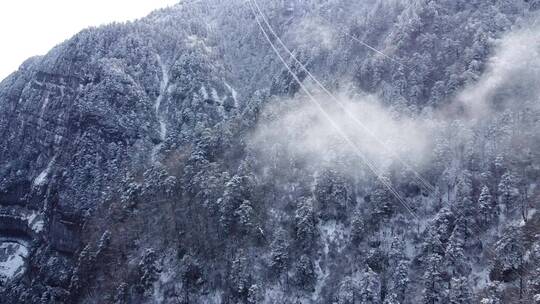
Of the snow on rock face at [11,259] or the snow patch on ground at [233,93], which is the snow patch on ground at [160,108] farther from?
the snow on rock face at [11,259]

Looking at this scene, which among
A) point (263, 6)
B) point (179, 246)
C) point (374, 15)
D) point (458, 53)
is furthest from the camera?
point (263, 6)

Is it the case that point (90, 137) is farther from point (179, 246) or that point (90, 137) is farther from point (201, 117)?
point (179, 246)

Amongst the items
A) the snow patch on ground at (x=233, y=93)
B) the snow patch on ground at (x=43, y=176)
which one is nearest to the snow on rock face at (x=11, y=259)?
the snow patch on ground at (x=43, y=176)

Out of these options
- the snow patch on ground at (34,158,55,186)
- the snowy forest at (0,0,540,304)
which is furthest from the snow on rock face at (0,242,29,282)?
the snow patch on ground at (34,158,55,186)

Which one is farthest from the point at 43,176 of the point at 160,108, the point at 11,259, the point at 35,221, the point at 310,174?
the point at 310,174

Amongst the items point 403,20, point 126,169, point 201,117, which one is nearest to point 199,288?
point 126,169

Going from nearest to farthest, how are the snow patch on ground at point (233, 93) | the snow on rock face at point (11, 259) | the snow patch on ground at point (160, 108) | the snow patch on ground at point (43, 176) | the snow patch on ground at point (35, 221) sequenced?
the snow on rock face at point (11, 259) → the snow patch on ground at point (35, 221) → the snow patch on ground at point (43, 176) → the snow patch on ground at point (160, 108) → the snow patch on ground at point (233, 93)
